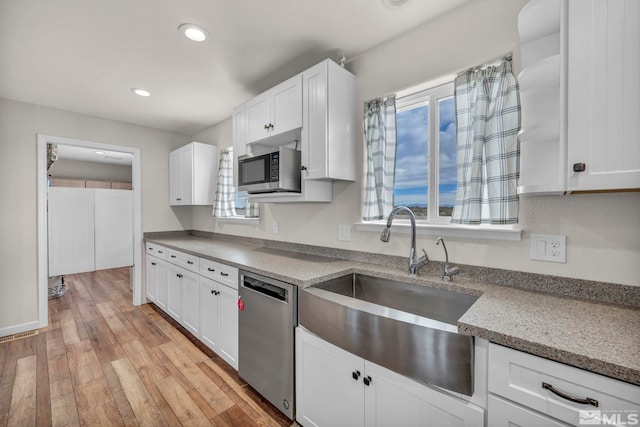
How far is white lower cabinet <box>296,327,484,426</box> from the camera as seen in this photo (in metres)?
1.04

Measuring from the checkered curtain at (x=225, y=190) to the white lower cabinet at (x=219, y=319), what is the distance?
1.18 meters

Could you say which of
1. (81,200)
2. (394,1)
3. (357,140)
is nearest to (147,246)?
(81,200)

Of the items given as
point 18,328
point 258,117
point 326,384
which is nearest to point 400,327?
point 326,384

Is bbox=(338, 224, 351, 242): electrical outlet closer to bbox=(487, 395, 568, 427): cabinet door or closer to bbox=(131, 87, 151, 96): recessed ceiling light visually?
bbox=(487, 395, 568, 427): cabinet door

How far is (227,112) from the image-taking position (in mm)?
3303

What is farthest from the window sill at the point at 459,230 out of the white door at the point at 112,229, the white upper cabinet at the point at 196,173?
the white door at the point at 112,229

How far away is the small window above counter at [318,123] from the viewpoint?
6.20 ft

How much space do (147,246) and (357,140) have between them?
10.3 feet

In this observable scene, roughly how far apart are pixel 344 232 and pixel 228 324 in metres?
1.14

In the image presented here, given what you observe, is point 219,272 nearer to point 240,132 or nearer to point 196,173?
point 240,132

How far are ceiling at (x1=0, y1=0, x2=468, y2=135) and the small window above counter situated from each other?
9.1 inches

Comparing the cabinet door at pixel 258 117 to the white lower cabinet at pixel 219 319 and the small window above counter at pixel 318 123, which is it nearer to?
the small window above counter at pixel 318 123

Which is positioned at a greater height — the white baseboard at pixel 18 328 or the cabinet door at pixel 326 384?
the cabinet door at pixel 326 384

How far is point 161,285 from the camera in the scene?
3283 mm
